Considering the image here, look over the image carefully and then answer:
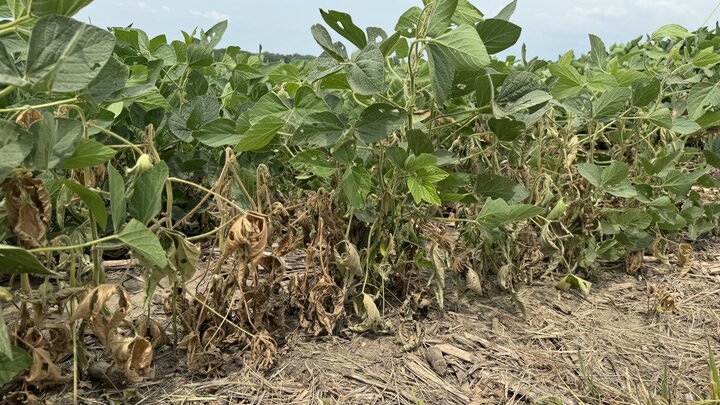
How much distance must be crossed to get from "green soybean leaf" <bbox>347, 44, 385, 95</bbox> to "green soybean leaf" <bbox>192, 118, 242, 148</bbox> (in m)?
0.38

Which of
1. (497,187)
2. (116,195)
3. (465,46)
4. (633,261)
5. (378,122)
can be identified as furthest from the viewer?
(633,261)

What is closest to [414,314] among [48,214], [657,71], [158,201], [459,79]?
[459,79]

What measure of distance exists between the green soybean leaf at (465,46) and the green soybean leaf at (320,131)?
0.29 meters

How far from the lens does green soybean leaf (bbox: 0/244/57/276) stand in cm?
98

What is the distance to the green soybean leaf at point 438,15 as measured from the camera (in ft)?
4.41

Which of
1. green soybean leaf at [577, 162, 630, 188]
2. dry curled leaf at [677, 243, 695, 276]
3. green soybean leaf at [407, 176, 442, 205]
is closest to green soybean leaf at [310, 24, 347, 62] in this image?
green soybean leaf at [407, 176, 442, 205]

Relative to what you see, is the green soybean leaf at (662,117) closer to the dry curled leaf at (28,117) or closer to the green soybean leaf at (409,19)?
the green soybean leaf at (409,19)

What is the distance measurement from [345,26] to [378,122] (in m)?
0.23

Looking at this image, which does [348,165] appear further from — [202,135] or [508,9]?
[508,9]

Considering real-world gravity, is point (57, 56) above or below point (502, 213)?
above

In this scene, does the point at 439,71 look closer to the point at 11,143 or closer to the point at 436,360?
the point at 436,360

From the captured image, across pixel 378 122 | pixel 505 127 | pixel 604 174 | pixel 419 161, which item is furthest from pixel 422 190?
pixel 604 174

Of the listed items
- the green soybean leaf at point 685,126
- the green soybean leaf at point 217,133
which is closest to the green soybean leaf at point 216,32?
the green soybean leaf at point 217,133

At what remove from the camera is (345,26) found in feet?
4.58
